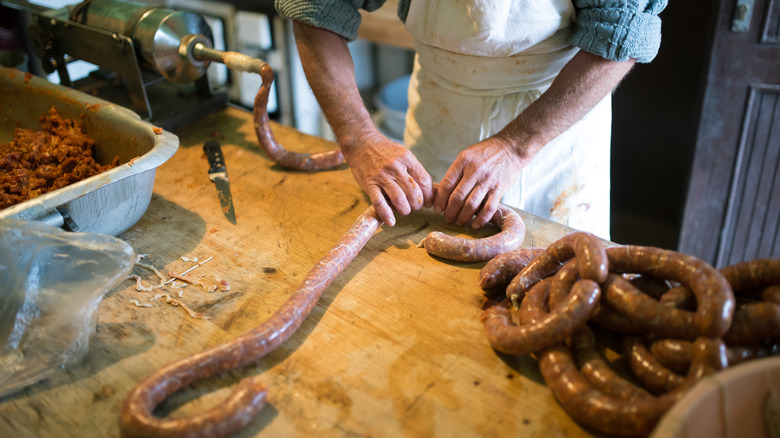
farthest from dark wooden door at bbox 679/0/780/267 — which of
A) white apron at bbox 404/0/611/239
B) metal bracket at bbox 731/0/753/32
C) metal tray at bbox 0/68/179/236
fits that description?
metal tray at bbox 0/68/179/236

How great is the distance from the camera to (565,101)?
176 centimetres

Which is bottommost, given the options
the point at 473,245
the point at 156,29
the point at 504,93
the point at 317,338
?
the point at 317,338

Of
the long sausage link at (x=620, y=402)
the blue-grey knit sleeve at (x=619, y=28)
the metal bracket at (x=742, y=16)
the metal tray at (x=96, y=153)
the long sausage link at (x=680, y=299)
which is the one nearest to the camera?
the long sausage link at (x=620, y=402)

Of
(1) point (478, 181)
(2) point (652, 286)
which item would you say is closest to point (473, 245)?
(1) point (478, 181)

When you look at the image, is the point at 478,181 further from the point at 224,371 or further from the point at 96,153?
the point at 96,153

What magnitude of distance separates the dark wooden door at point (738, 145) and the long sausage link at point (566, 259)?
180cm

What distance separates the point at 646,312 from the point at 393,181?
90cm

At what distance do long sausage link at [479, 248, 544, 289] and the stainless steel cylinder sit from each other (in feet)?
5.47

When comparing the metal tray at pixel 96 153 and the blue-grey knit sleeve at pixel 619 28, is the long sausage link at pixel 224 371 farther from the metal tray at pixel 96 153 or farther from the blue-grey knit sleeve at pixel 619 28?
the blue-grey knit sleeve at pixel 619 28

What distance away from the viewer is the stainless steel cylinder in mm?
2213

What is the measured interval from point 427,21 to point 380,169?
57cm

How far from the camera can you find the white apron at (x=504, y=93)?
1762 mm

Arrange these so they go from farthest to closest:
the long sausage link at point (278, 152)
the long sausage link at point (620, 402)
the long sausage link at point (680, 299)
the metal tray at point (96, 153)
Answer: the long sausage link at point (278, 152), the metal tray at point (96, 153), the long sausage link at point (680, 299), the long sausage link at point (620, 402)

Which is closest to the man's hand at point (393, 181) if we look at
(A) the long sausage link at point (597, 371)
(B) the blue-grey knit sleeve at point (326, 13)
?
(B) the blue-grey knit sleeve at point (326, 13)
